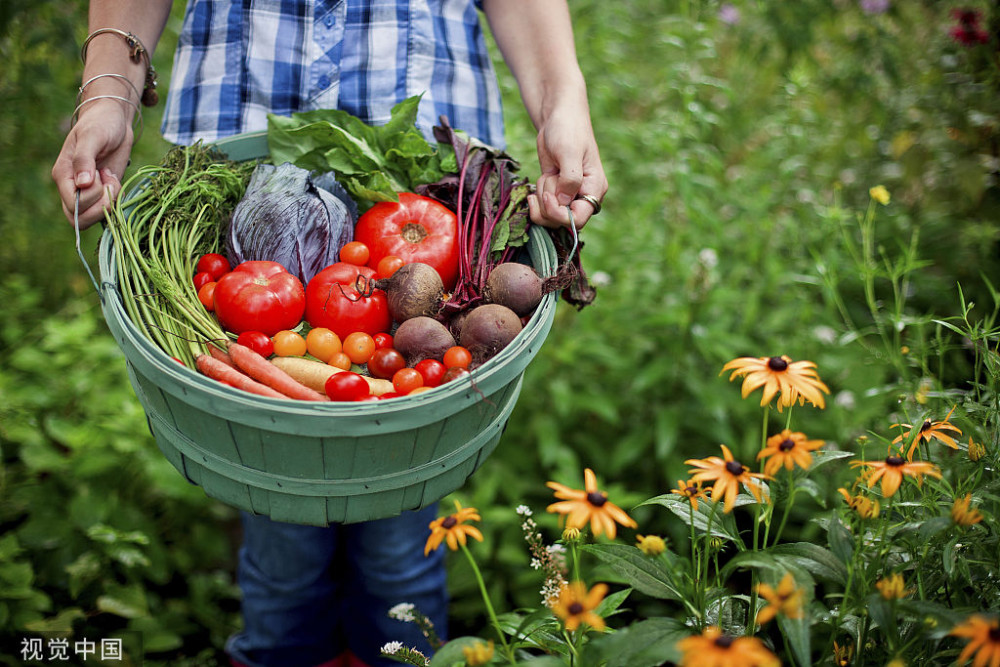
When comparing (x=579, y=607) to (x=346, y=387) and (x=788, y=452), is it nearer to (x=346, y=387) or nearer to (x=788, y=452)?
(x=788, y=452)

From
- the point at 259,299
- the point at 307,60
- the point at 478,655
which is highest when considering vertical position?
the point at 307,60

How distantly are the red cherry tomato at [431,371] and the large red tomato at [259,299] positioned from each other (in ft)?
1.10

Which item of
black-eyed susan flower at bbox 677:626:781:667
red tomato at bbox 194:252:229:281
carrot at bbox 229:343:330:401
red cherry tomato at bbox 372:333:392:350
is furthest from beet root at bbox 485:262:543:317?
black-eyed susan flower at bbox 677:626:781:667

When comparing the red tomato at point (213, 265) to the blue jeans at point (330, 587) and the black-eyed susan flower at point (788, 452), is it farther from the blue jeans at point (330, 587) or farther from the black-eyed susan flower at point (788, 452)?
the black-eyed susan flower at point (788, 452)

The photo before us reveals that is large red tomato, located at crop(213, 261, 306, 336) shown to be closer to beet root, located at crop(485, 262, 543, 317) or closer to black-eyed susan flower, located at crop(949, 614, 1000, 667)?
beet root, located at crop(485, 262, 543, 317)

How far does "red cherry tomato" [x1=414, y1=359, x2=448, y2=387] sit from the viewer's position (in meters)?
1.29

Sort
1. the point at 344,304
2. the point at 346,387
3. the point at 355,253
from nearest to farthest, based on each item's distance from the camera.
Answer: the point at 346,387
the point at 344,304
the point at 355,253

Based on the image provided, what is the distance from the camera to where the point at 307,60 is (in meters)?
1.67

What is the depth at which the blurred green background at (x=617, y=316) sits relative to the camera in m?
2.05

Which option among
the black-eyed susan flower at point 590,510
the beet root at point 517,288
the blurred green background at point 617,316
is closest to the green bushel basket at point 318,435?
the beet root at point 517,288

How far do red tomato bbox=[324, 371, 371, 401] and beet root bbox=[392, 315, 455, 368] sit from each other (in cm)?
14

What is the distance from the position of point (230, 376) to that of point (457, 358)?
41 centimetres

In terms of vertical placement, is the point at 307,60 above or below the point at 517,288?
above

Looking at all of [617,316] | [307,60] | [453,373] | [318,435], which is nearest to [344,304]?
[453,373]
